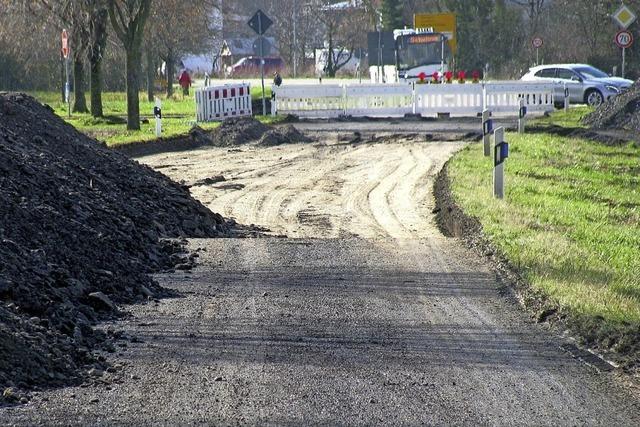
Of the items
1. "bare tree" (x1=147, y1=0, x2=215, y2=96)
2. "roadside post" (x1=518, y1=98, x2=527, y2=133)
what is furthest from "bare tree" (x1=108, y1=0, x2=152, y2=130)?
"roadside post" (x1=518, y1=98, x2=527, y2=133)

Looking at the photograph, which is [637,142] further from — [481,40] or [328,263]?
[481,40]

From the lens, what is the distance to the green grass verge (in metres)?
9.44

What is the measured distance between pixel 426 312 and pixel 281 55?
86.5 m

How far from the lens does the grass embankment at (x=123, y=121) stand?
29.2 metres

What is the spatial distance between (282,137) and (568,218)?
1668cm

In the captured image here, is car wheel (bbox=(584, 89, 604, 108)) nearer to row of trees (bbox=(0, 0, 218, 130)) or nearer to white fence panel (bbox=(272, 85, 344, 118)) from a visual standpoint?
white fence panel (bbox=(272, 85, 344, 118))

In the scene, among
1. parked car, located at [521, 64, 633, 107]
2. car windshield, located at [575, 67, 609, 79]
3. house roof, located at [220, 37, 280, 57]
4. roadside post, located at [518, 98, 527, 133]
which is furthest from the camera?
house roof, located at [220, 37, 280, 57]

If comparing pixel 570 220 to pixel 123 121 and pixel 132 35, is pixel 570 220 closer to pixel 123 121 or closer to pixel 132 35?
pixel 132 35

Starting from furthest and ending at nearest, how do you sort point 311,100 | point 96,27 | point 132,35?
point 311,100
point 96,27
point 132,35

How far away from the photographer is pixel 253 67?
9425 centimetres

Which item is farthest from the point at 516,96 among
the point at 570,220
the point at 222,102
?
the point at 570,220

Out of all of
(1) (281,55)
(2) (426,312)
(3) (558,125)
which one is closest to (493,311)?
(2) (426,312)

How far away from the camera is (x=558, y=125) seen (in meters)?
Answer: 32.1

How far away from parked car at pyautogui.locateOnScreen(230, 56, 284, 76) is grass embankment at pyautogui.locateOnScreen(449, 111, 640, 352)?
68846 millimetres
